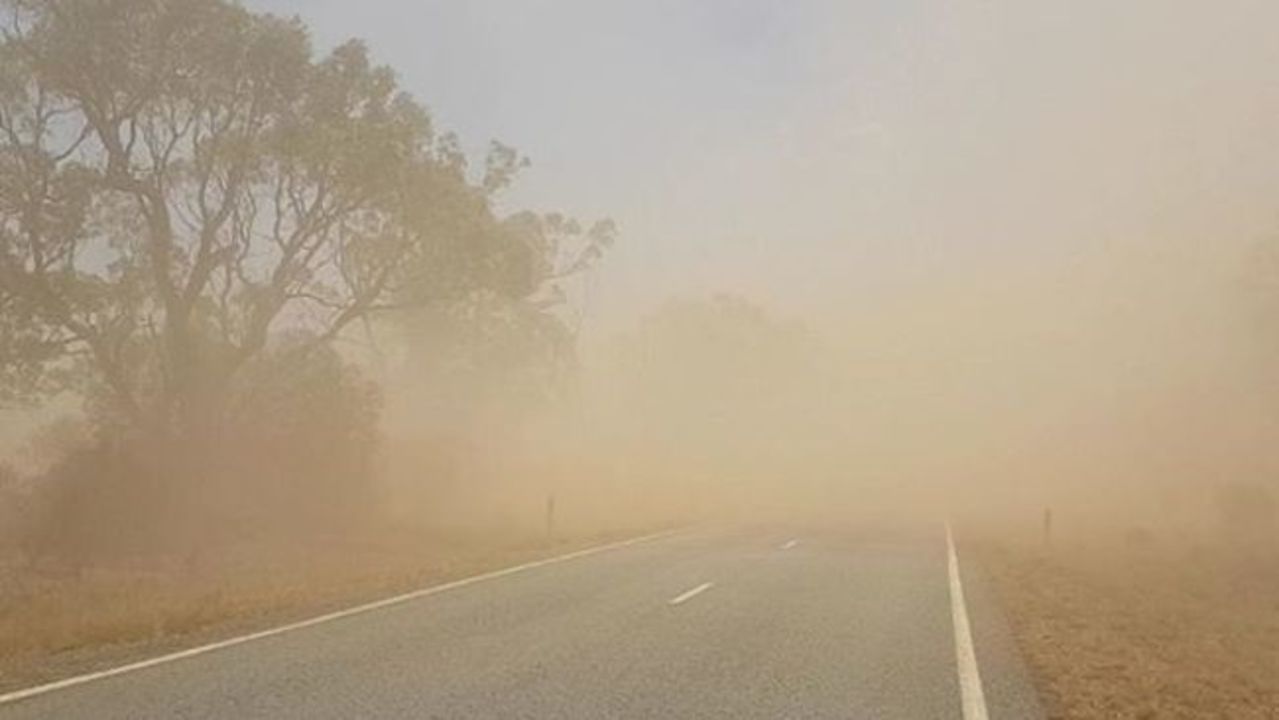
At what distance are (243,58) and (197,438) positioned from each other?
9.23 metres

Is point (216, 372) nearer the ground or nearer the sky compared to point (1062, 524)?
nearer the sky

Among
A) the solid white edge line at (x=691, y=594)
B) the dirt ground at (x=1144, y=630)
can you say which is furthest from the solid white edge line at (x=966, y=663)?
the solid white edge line at (x=691, y=594)

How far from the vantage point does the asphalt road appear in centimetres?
841

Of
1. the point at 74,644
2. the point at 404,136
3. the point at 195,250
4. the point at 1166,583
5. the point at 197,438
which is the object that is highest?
the point at 404,136

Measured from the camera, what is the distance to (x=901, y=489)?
86688 millimetres

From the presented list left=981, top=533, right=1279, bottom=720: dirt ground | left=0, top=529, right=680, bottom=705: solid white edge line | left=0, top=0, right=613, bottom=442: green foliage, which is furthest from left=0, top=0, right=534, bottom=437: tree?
left=981, top=533, right=1279, bottom=720: dirt ground

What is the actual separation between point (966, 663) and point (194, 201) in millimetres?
24613

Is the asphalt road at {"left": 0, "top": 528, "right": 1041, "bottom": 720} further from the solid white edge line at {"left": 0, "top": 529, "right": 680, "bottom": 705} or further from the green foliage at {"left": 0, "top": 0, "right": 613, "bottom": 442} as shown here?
the green foliage at {"left": 0, "top": 0, "right": 613, "bottom": 442}

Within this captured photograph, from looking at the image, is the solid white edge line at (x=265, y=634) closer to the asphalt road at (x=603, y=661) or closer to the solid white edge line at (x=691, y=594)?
the asphalt road at (x=603, y=661)

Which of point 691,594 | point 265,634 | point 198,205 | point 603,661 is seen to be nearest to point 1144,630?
point 691,594

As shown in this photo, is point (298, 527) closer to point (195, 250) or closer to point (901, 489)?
point (195, 250)

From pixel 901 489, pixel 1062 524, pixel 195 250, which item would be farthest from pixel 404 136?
pixel 901 489

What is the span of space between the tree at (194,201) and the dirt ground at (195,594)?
585 cm

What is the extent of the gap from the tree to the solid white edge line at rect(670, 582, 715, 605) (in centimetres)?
1486
